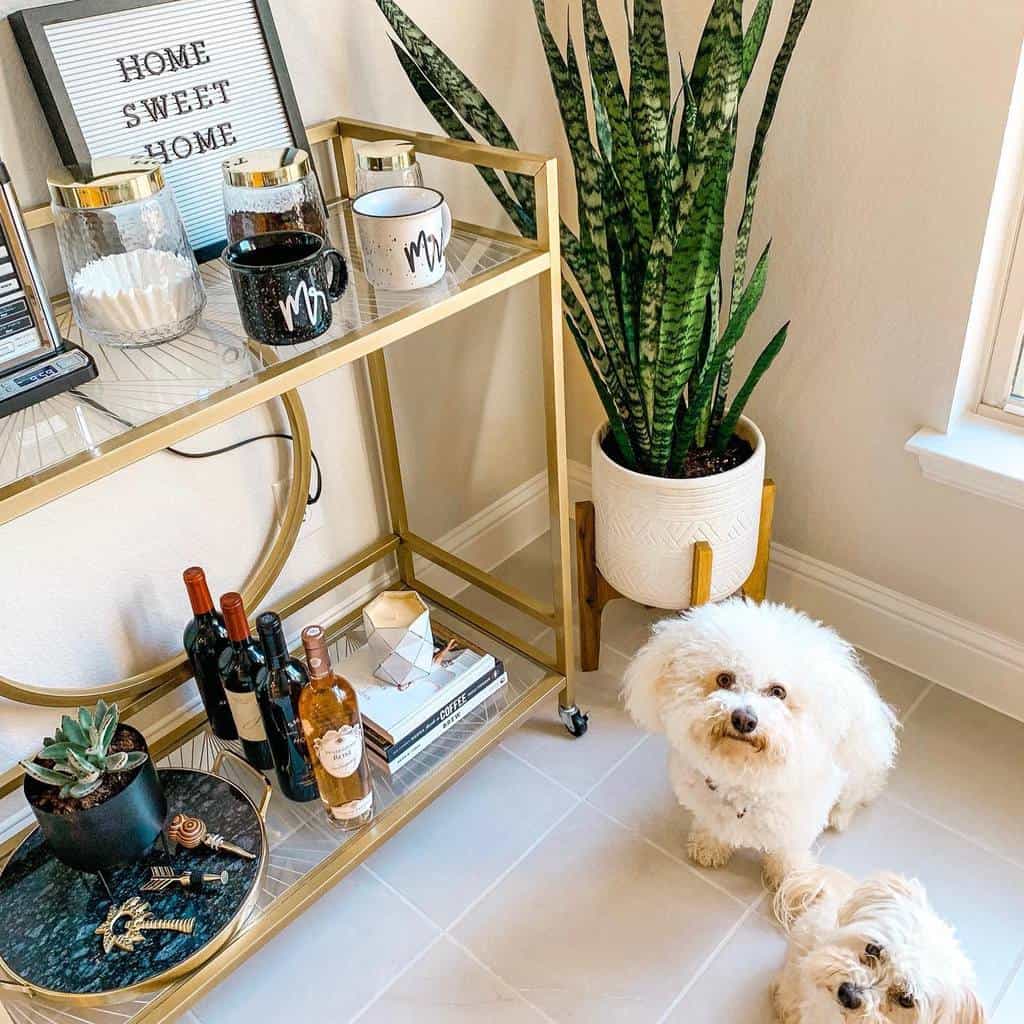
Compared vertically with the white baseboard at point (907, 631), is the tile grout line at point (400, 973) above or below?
below

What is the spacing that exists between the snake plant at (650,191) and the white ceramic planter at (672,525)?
7 centimetres

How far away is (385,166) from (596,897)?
106 centimetres

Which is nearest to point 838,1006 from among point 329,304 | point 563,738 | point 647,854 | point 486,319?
point 647,854

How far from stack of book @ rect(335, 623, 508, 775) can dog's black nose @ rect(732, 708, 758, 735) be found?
1.55ft

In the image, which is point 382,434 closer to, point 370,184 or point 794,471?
point 370,184

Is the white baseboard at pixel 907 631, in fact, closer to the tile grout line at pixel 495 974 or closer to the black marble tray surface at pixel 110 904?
the tile grout line at pixel 495 974

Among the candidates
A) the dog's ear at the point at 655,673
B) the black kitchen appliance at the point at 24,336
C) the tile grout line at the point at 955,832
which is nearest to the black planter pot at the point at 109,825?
the black kitchen appliance at the point at 24,336

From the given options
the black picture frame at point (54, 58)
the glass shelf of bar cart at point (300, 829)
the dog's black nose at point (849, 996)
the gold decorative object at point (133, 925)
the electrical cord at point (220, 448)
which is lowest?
the glass shelf of bar cart at point (300, 829)

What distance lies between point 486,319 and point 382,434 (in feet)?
0.99

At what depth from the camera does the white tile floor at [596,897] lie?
137 centimetres

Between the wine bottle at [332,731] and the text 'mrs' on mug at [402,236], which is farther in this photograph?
the wine bottle at [332,731]

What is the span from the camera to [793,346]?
171 centimetres

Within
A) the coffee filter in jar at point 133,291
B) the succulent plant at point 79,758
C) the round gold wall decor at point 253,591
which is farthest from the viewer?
the round gold wall decor at point 253,591

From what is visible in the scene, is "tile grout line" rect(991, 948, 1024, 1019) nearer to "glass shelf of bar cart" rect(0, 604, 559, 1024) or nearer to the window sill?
the window sill
